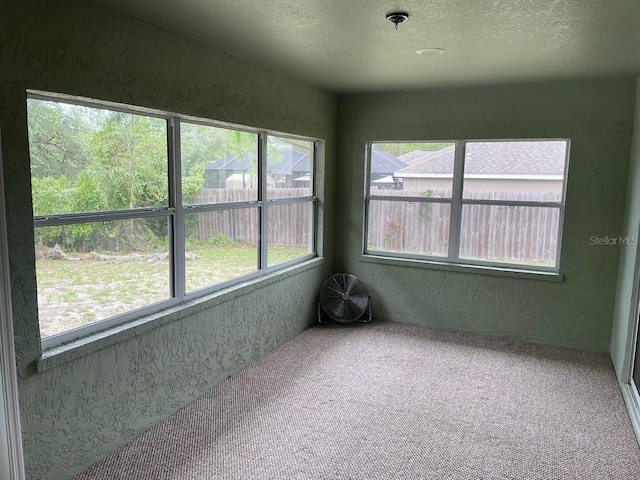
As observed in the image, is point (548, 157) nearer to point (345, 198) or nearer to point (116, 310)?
point (345, 198)

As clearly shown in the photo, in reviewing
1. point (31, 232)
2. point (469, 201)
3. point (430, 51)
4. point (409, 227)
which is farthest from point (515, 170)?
point (31, 232)

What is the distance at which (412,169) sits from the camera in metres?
4.65

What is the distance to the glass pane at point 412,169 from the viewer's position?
4488 millimetres

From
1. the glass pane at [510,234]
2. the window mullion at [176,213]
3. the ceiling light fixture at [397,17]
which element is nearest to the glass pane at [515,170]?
the glass pane at [510,234]

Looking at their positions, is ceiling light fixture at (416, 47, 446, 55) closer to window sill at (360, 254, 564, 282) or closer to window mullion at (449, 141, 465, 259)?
window mullion at (449, 141, 465, 259)

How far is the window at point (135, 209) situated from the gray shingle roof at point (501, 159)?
1.59m

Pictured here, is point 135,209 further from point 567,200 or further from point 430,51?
point 567,200

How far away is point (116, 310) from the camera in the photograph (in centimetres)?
256

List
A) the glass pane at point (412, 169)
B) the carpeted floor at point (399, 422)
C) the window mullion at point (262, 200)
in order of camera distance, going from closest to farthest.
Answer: the carpeted floor at point (399, 422) < the window mullion at point (262, 200) < the glass pane at point (412, 169)

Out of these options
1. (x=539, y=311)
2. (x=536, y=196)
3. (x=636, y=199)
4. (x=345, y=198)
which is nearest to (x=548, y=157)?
(x=536, y=196)

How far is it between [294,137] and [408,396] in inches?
95.0

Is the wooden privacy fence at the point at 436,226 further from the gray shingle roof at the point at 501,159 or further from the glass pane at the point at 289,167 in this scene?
the gray shingle roof at the point at 501,159

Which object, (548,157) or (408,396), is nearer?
(408,396)

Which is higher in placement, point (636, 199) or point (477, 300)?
point (636, 199)
